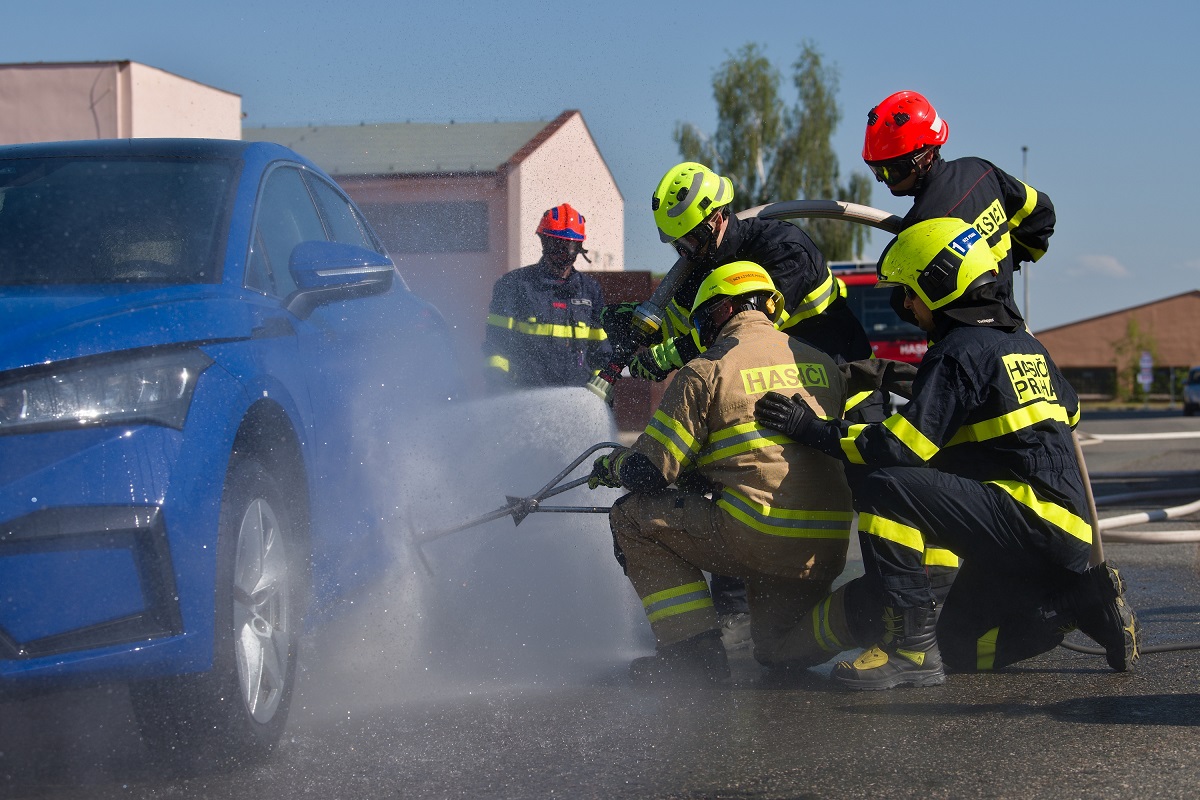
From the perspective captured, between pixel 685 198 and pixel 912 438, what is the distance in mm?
1538

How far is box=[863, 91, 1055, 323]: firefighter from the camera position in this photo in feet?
16.2

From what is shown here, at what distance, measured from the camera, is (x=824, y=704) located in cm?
392

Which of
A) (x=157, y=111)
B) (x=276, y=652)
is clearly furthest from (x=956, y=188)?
(x=157, y=111)

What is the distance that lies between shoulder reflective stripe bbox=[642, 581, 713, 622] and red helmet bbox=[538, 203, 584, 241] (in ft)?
9.47

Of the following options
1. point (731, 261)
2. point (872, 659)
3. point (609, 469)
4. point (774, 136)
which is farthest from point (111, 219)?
point (774, 136)

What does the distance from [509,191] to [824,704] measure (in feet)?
38.2

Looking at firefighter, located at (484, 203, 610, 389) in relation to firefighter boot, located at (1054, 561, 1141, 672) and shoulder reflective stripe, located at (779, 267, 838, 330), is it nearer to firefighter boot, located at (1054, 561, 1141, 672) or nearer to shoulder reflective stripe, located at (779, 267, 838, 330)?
shoulder reflective stripe, located at (779, 267, 838, 330)

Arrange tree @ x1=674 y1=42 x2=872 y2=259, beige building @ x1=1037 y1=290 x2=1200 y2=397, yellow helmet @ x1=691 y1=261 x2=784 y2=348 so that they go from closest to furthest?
1. yellow helmet @ x1=691 y1=261 x2=784 y2=348
2. tree @ x1=674 y1=42 x2=872 y2=259
3. beige building @ x1=1037 y1=290 x2=1200 y2=397

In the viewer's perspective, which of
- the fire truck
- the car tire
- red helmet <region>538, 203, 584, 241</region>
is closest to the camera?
the car tire

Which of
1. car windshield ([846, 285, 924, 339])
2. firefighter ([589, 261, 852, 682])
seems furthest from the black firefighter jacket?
car windshield ([846, 285, 924, 339])

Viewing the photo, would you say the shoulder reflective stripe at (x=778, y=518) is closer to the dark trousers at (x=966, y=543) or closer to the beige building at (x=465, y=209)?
the dark trousers at (x=966, y=543)

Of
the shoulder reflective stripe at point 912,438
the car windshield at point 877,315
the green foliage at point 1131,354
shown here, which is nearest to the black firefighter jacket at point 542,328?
the shoulder reflective stripe at point 912,438

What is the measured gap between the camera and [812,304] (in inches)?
207

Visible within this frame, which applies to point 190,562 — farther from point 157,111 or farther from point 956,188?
point 157,111
